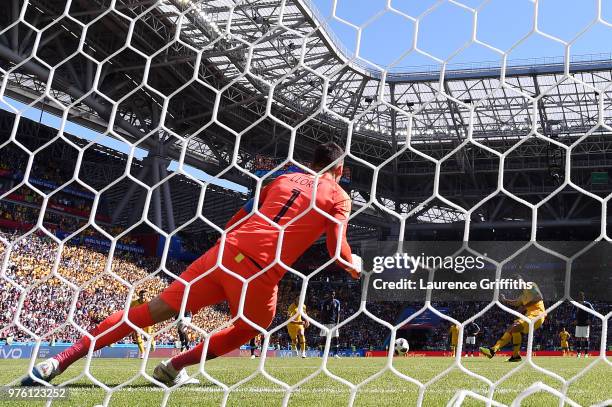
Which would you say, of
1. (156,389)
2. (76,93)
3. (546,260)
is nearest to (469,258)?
(546,260)

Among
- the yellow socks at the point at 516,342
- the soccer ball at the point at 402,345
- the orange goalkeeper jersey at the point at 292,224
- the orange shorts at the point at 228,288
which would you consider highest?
the orange goalkeeper jersey at the point at 292,224

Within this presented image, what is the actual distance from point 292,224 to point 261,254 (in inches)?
8.9

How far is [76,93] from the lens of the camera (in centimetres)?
2097

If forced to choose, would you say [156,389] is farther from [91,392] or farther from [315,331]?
[315,331]

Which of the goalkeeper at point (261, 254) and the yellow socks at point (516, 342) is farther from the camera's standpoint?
the yellow socks at point (516, 342)

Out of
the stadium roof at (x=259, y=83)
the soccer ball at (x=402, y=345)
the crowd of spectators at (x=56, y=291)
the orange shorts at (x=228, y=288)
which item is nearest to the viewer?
the orange shorts at (x=228, y=288)

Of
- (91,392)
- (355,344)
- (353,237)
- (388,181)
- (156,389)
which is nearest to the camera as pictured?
(91,392)

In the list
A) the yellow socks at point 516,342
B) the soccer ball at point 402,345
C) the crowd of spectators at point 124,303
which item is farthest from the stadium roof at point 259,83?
the yellow socks at point 516,342

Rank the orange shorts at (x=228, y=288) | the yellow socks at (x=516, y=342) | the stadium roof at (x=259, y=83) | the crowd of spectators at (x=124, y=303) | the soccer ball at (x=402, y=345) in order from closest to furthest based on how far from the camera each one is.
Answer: the orange shorts at (x=228, y=288), the yellow socks at (x=516, y=342), the soccer ball at (x=402, y=345), the crowd of spectators at (x=124, y=303), the stadium roof at (x=259, y=83)

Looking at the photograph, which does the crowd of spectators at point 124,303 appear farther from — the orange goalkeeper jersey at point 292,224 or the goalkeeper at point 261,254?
the orange goalkeeper jersey at point 292,224

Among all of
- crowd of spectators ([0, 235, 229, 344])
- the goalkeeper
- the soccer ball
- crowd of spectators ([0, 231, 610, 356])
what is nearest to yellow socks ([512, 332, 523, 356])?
the soccer ball

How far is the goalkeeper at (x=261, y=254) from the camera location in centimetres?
314

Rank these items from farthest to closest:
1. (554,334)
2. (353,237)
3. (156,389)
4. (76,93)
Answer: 1. (353,237)
2. (554,334)
3. (76,93)
4. (156,389)

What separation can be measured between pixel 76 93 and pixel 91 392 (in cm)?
1908
